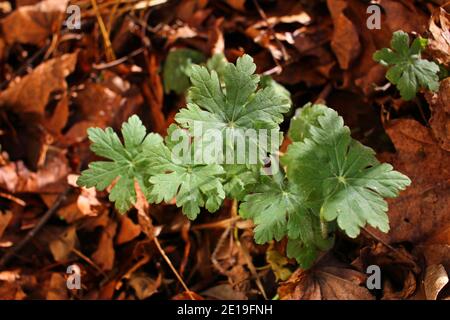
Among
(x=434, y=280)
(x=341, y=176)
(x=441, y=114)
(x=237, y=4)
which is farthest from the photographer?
(x=237, y=4)

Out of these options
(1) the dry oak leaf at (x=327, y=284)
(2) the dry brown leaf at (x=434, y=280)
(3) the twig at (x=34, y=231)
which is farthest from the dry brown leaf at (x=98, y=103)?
(2) the dry brown leaf at (x=434, y=280)

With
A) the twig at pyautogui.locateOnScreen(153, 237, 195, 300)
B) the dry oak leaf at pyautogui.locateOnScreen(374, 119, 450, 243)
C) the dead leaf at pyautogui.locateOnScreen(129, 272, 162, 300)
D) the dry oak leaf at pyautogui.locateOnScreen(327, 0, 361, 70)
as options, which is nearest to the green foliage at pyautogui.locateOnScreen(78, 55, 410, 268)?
the dry oak leaf at pyautogui.locateOnScreen(374, 119, 450, 243)

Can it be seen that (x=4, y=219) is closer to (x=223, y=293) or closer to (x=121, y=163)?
(x=121, y=163)

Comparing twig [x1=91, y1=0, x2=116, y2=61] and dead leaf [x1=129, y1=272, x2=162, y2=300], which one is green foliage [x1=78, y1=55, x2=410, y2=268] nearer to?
dead leaf [x1=129, y1=272, x2=162, y2=300]

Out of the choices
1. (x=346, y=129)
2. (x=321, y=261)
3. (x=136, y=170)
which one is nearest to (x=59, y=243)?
(x=136, y=170)

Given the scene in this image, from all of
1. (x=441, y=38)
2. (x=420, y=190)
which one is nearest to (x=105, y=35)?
(x=441, y=38)

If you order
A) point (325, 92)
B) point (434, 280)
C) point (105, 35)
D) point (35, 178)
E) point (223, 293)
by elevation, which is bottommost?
point (223, 293)

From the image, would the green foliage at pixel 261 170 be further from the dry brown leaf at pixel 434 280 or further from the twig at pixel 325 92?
the twig at pixel 325 92

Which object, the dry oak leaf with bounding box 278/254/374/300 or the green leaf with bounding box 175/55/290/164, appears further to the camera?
the dry oak leaf with bounding box 278/254/374/300
